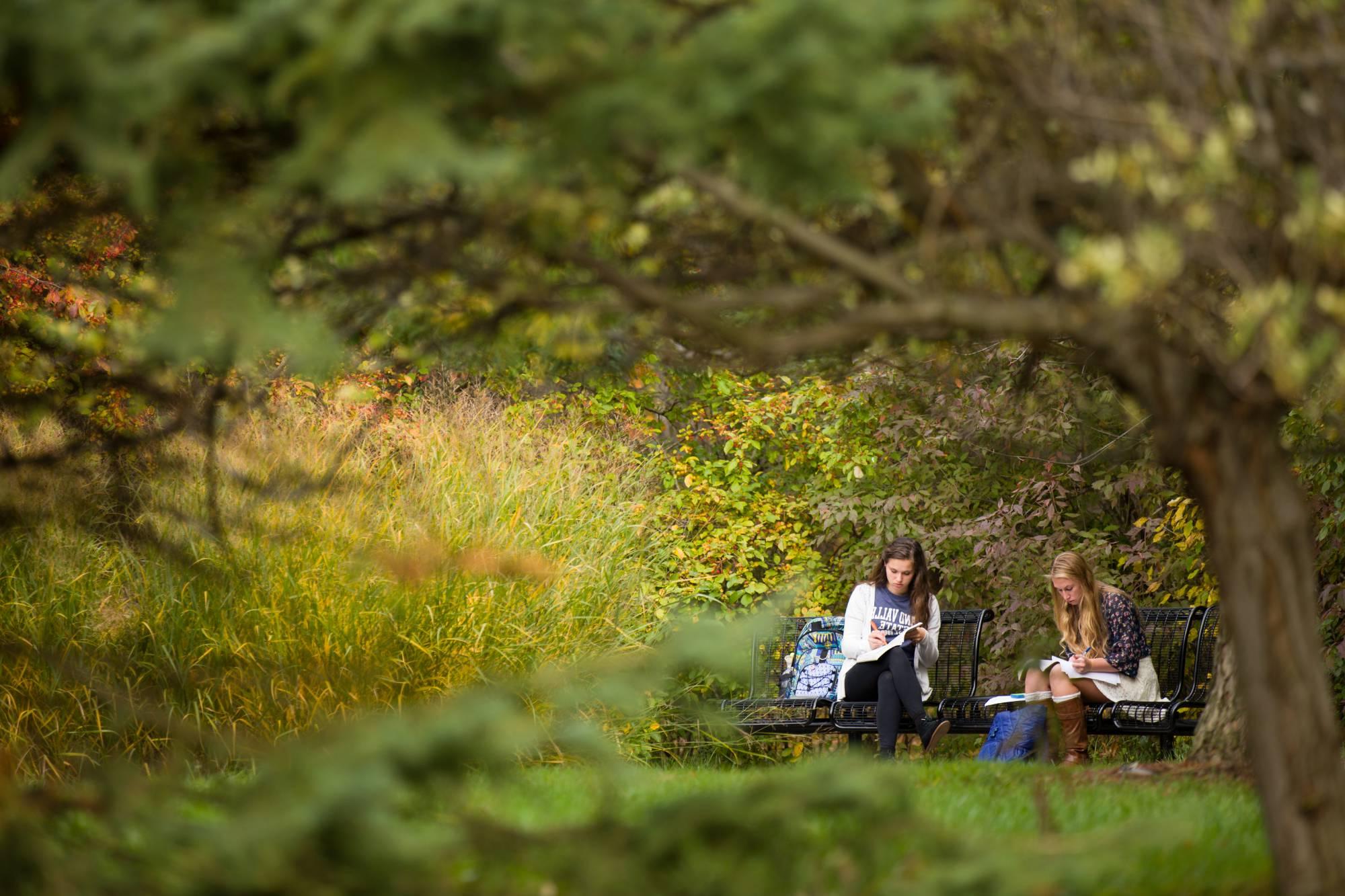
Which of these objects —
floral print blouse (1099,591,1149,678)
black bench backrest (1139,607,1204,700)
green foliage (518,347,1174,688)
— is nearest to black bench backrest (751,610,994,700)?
green foliage (518,347,1174,688)

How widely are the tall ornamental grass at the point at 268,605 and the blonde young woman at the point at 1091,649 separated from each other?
2242 mm

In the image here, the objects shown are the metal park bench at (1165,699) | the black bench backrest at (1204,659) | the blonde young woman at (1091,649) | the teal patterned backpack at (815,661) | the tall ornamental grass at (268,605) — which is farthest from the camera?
the teal patterned backpack at (815,661)

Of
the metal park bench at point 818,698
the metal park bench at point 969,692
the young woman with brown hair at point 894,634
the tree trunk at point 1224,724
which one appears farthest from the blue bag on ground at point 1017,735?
the tree trunk at point 1224,724

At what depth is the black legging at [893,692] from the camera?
716 cm

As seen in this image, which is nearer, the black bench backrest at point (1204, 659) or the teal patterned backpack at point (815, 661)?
the black bench backrest at point (1204, 659)

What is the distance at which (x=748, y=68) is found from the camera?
1.91 meters

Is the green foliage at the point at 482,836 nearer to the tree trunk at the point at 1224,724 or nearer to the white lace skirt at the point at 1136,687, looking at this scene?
the tree trunk at the point at 1224,724

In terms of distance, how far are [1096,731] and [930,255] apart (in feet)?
17.5

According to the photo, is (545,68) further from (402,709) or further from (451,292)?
(402,709)

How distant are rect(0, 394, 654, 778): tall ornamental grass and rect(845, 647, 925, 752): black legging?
4.55 ft

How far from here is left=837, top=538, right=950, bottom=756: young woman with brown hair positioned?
726 cm

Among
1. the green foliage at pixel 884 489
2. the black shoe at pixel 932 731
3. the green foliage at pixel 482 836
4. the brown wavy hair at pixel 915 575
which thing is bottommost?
the black shoe at pixel 932 731

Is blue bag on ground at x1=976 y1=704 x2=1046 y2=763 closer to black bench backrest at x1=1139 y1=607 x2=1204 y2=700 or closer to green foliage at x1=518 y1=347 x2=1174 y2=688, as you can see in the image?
black bench backrest at x1=1139 y1=607 x2=1204 y2=700

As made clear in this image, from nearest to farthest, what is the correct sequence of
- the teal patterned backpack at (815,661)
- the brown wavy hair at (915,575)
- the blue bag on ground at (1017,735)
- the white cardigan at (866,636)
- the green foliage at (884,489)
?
1. the blue bag on ground at (1017,735)
2. the white cardigan at (866,636)
3. the brown wavy hair at (915,575)
4. the teal patterned backpack at (815,661)
5. the green foliage at (884,489)
